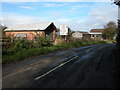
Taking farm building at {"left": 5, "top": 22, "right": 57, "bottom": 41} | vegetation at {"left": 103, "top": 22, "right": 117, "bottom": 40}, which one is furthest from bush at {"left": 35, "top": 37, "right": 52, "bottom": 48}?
vegetation at {"left": 103, "top": 22, "right": 117, "bottom": 40}

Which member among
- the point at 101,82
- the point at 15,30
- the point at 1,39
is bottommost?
the point at 101,82

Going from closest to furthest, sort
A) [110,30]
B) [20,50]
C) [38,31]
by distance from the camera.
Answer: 1. [20,50]
2. [38,31]
3. [110,30]

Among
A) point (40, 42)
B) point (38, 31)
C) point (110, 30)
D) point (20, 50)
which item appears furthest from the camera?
point (110, 30)

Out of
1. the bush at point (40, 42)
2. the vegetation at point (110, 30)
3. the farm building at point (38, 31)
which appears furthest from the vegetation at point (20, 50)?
the vegetation at point (110, 30)

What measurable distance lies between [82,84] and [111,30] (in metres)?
66.8

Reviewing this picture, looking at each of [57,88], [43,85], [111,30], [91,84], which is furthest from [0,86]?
[111,30]

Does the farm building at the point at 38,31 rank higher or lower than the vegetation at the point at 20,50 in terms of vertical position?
higher

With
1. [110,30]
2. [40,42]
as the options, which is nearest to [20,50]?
[40,42]

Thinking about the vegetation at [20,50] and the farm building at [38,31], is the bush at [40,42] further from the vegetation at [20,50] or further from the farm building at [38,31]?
the farm building at [38,31]

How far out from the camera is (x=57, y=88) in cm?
572

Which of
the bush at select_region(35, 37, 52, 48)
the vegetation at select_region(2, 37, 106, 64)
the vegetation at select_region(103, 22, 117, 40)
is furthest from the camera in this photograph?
Answer: the vegetation at select_region(103, 22, 117, 40)

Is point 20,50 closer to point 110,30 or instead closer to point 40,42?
point 40,42

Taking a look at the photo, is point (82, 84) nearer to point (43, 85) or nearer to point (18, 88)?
point (43, 85)

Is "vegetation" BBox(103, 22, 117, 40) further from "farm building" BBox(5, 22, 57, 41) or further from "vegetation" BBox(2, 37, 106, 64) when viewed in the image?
"vegetation" BBox(2, 37, 106, 64)
